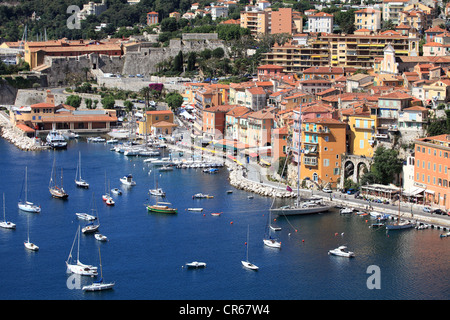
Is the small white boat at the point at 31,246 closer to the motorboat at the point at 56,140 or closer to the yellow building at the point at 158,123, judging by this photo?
the motorboat at the point at 56,140

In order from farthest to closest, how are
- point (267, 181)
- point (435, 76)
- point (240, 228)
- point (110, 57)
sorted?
point (110, 57) < point (435, 76) < point (267, 181) < point (240, 228)

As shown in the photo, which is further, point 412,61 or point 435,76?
point 412,61

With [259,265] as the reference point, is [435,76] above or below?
above

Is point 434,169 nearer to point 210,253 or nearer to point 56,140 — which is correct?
point 210,253

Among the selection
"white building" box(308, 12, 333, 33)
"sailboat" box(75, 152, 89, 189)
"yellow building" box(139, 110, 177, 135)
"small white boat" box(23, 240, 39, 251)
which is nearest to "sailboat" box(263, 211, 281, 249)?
"small white boat" box(23, 240, 39, 251)

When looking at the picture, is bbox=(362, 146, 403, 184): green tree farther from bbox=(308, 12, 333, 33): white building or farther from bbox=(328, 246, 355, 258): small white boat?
bbox=(308, 12, 333, 33): white building

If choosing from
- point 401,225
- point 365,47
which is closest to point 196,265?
point 401,225
